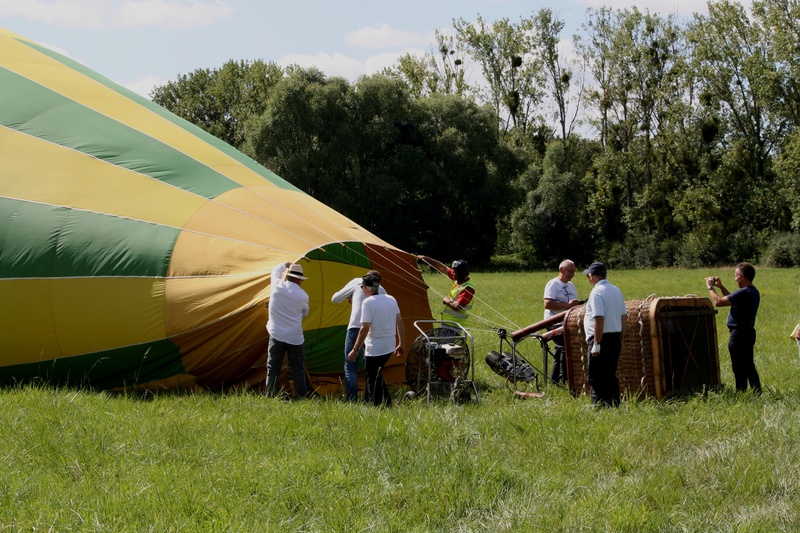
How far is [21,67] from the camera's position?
10.5 meters

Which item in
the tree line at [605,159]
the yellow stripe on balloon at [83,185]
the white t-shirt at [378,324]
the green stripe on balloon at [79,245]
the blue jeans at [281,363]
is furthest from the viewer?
the tree line at [605,159]

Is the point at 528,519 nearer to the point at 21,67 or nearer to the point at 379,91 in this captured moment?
the point at 21,67

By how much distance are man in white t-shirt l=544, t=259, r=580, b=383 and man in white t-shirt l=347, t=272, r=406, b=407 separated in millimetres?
2405

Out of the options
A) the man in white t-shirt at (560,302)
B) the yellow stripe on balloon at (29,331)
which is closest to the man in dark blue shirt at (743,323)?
the man in white t-shirt at (560,302)

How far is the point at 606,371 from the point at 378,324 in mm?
2127

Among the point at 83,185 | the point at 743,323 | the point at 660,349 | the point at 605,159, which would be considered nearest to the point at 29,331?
the point at 83,185

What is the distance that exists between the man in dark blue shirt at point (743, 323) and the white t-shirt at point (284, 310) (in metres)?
4.02

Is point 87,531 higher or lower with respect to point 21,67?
lower

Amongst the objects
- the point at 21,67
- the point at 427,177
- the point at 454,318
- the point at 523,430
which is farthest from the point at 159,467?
the point at 427,177

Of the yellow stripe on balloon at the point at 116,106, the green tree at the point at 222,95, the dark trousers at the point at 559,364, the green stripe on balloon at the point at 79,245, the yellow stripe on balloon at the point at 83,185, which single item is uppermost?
the green tree at the point at 222,95

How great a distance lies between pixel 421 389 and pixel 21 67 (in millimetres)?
6193

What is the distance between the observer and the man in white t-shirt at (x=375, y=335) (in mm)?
8211

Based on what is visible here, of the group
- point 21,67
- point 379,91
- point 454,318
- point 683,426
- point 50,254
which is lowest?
point 683,426

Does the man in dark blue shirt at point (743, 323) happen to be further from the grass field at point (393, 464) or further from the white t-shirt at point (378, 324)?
the white t-shirt at point (378, 324)
